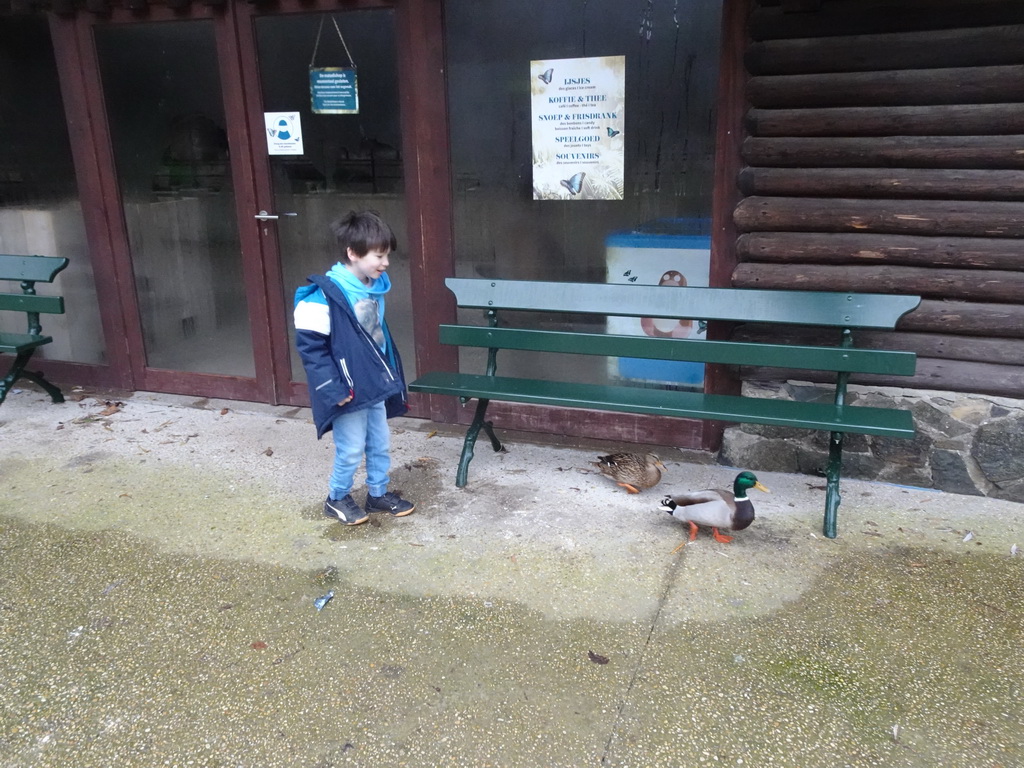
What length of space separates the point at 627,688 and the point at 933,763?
0.95 m

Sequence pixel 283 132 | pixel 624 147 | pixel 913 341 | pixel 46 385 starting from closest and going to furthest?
pixel 913 341 < pixel 624 147 < pixel 283 132 < pixel 46 385

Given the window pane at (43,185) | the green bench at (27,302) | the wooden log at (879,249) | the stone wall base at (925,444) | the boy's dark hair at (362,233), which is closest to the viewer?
the boy's dark hair at (362,233)

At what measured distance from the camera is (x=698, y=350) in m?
4.21

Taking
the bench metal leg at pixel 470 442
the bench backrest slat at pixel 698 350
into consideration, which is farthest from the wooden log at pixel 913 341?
the bench metal leg at pixel 470 442

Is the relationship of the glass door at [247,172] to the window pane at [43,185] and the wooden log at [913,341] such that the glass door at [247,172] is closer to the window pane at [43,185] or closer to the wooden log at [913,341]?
the window pane at [43,185]

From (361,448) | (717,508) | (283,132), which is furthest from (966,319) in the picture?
(283,132)

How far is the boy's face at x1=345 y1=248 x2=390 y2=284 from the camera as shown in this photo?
3641mm

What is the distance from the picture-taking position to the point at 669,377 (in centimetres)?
494

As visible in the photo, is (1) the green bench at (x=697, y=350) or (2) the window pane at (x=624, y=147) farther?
(2) the window pane at (x=624, y=147)

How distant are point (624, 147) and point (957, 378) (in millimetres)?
2149

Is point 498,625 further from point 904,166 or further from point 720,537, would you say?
point 904,166

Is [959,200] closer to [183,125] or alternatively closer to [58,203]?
[183,125]

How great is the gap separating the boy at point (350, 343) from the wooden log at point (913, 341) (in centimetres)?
196

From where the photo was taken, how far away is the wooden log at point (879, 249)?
3939mm
